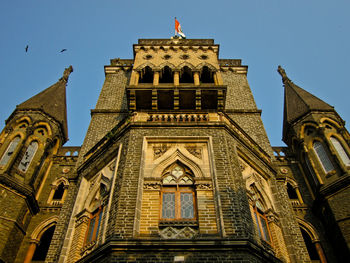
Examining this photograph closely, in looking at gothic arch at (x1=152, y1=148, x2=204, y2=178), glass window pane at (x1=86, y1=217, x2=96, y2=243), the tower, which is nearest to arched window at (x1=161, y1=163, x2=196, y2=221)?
gothic arch at (x1=152, y1=148, x2=204, y2=178)

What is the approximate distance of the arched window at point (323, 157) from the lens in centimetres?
1678

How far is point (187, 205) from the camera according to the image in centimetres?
960

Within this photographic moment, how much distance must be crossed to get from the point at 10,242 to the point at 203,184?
916cm

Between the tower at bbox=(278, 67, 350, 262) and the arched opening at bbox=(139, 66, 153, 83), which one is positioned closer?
the tower at bbox=(278, 67, 350, 262)

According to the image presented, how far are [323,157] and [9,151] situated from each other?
1584 cm

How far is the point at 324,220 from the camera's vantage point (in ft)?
51.6

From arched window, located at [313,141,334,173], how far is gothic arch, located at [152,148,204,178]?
9250 mm

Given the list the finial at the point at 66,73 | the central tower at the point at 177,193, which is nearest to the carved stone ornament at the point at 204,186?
the central tower at the point at 177,193

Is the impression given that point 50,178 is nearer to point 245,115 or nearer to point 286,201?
point 245,115

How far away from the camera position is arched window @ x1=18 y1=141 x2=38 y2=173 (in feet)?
55.2

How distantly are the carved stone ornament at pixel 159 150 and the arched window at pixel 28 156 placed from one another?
8883mm

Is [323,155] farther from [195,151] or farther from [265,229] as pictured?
[195,151]

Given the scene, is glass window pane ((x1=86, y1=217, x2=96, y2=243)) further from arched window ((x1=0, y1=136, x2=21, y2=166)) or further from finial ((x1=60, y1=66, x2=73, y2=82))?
finial ((x1=60, y1=66, x2=73, y2=82))

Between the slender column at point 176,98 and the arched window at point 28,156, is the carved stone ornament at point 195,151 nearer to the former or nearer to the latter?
the slender column at point 176,98
